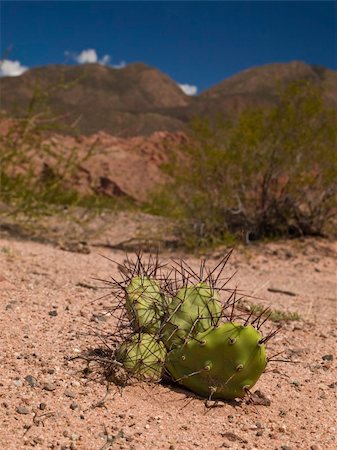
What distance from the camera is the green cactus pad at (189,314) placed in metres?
2.62

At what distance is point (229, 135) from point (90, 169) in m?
4.68

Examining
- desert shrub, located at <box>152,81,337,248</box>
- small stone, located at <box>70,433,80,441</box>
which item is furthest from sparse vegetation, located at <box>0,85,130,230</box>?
small stone, located at <box>70,433,80,441</box>

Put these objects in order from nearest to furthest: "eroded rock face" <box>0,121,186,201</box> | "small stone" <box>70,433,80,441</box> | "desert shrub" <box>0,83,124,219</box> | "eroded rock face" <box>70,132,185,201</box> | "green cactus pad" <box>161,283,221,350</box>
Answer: "small stone" <box>70,433,80,441</box>
"green cactus pad" <box>161,283,221,350</box>
"desert shrub" <box>0,83,124,219</box>
"eroded rock face" <box>0,121,186,201</box>
"eroded rock face" <box>70,132,185,201</box>

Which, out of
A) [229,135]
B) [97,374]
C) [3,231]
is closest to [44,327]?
[97,374]

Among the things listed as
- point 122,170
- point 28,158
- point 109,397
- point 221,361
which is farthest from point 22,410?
point 122,170

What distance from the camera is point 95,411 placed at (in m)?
2.45

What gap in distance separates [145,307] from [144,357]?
0.22 meters

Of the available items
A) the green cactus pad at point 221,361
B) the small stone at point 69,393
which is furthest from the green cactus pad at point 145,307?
the small stone at point 69,393

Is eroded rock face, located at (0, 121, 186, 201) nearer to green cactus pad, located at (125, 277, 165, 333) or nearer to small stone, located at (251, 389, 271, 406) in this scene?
green cactus pad, located at (125, 277, 165, 333)

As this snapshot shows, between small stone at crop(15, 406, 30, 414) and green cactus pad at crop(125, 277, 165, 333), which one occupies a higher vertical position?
green cactus pad at crop(125, 277, 165, 333)

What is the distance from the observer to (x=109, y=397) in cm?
255

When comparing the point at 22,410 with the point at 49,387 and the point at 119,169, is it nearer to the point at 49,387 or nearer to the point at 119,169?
the point at 49,387

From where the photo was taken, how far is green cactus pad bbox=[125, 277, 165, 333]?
2740 millimetres

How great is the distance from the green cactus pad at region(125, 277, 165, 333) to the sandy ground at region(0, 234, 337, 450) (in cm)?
26
